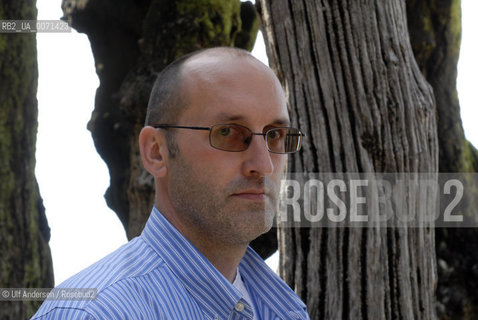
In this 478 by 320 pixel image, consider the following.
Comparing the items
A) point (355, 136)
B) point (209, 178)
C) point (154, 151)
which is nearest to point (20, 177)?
point (355, 136)

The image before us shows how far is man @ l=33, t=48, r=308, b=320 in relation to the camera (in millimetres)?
2189

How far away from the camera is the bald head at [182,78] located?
2369 mm

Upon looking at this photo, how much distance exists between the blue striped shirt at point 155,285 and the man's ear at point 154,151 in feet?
0.57

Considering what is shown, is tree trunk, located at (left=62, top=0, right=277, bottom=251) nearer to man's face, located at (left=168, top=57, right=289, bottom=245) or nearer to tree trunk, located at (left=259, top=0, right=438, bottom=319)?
tree trunk, located at (left=259, top=0, right=438, bottom=319)

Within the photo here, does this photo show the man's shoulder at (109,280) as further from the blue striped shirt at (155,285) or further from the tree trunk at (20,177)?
the tree trunk at (20,177)

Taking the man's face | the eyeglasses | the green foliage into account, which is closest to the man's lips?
the man's face

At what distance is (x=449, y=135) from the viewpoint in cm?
687

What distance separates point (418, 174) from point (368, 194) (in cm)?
43

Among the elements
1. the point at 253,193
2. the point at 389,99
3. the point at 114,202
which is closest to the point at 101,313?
the point at 253,193

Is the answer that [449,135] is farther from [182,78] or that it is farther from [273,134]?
[182,78]

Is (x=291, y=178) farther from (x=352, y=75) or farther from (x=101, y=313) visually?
(x=101, y=313)

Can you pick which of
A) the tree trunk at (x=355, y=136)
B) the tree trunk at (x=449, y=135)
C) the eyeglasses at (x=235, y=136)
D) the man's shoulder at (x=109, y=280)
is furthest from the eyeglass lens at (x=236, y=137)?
the tree trunk at (x=449, y=135)

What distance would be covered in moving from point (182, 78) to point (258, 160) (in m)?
0.40

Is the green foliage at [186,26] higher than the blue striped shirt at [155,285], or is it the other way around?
the green foliage at [186,26]
